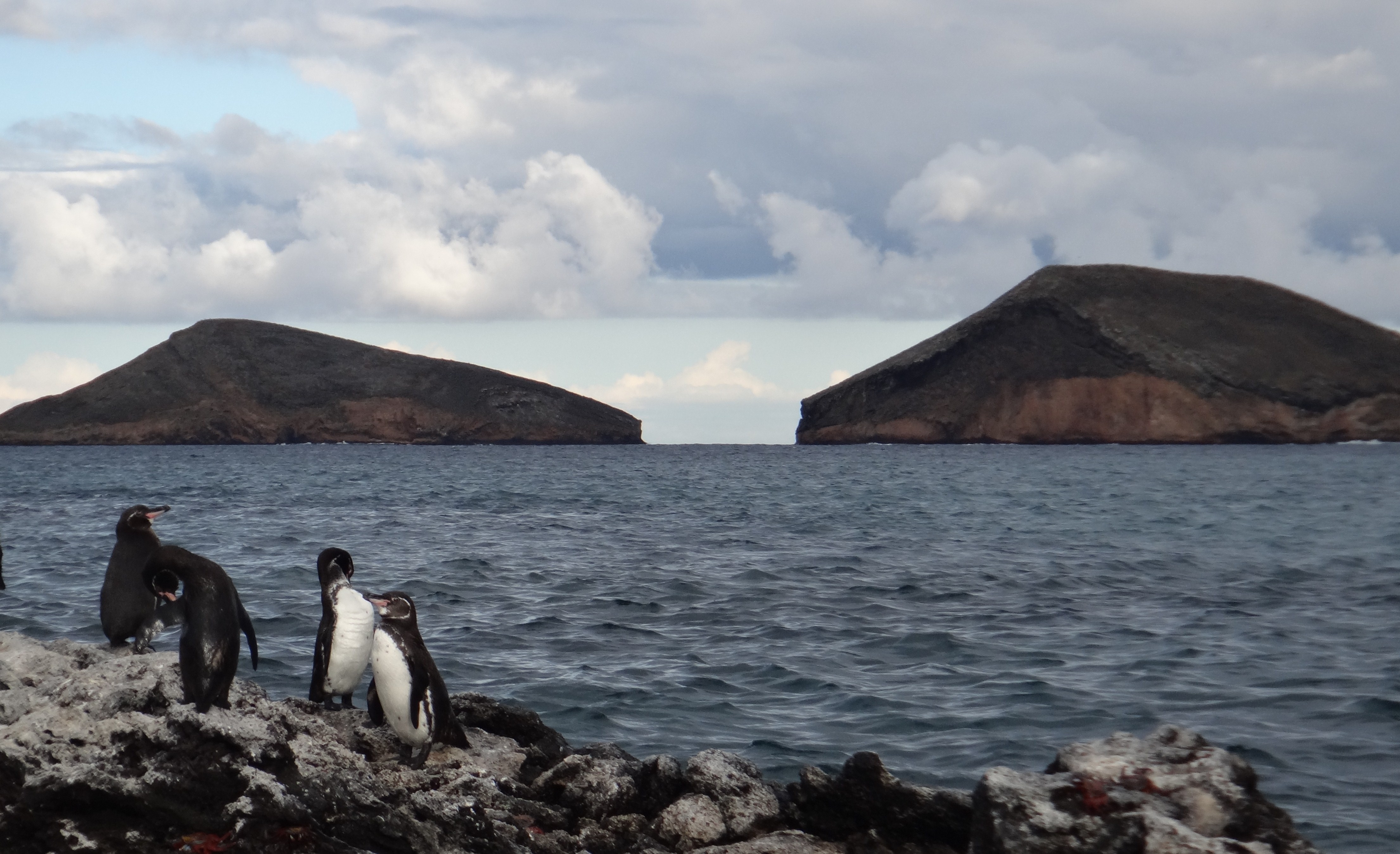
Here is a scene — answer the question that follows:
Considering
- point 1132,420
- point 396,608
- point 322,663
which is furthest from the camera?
point 1132,420

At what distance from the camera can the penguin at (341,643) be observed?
8.47 meters

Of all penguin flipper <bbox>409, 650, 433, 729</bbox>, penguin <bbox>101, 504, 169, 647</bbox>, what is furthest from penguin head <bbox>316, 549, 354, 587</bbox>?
penguin flipper <bbox>409, 650, 433, 729</bbox>

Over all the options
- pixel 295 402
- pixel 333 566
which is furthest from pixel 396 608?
pixel 295 402

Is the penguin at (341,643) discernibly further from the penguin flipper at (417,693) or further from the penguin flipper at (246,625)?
the penguin flipper at (417,693)

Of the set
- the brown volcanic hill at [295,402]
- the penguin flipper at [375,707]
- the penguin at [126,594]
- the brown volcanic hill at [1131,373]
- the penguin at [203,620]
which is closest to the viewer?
the penguin at [203,620]

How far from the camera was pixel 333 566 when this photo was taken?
884 cm

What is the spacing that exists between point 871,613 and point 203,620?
10.5 metres

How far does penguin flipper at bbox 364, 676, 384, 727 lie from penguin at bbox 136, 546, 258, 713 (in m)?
0.74

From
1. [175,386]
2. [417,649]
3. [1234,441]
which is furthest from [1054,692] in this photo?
[175,386]

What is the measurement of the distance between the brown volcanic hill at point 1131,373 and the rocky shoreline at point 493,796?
5195 inches

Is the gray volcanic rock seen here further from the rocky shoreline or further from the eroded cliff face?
the eroded cliff face

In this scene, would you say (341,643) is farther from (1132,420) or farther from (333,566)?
(1132,420)

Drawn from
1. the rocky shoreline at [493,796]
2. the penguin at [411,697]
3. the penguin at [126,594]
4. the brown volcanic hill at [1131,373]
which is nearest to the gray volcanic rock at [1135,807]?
the rocky shoreline at [493,796]

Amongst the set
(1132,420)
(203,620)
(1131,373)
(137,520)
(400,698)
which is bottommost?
(400,698)
